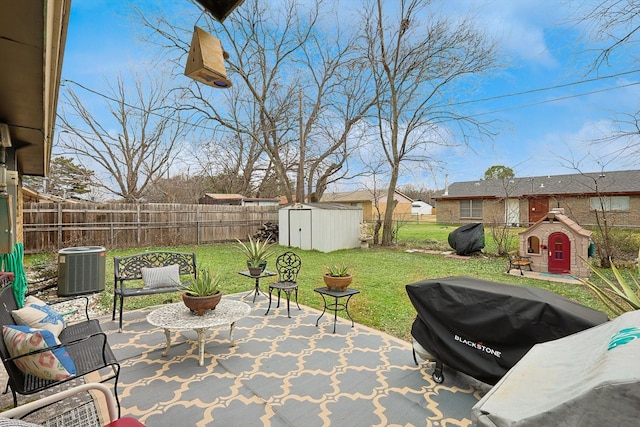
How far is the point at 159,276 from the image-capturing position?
4441 millimetres

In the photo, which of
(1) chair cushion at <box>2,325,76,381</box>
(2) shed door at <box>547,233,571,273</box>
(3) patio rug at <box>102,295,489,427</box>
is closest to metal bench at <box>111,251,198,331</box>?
(3) patio rug at <box>102,295,489,427</box>

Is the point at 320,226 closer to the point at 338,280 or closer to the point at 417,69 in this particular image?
the point at 417,69

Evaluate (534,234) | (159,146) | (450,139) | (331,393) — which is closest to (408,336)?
(331,393)

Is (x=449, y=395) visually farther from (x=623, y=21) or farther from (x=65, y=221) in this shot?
(x=65, y=221)

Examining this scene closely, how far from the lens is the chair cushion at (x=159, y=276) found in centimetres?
438

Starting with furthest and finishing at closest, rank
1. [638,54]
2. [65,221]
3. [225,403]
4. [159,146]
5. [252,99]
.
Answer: [159,146] < [252,99] < [65,221] < [638,54] < [225,403]

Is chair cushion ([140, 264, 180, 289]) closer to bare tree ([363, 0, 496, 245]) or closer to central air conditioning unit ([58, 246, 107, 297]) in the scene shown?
central air conditioning unit ([58, 246, 107, 297])

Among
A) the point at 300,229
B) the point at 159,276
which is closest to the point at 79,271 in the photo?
the point at 159,276

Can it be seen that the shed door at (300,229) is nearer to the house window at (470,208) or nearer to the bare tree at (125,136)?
the bare tree at (125,136)

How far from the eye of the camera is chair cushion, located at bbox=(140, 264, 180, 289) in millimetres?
4379

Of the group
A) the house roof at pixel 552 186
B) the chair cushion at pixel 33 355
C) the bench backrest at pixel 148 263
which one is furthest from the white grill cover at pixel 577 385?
the house roof at pixel 552 186

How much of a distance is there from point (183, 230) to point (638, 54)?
44.1 ft

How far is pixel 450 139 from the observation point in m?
11.9

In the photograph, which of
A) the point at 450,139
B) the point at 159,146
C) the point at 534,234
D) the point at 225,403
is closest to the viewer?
the point at 225,403
